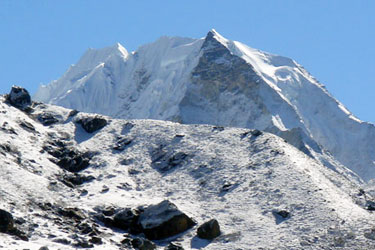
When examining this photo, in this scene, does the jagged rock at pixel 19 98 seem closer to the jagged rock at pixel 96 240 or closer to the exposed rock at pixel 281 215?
the jagged rock at pixel 96 240

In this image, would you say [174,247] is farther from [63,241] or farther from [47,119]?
[47,119]

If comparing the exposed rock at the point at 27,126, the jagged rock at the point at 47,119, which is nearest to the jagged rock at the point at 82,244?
the exposed rock at the point at 27,126

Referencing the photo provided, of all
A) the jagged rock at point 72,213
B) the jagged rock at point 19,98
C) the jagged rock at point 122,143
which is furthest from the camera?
the jagged rock at point 19,98

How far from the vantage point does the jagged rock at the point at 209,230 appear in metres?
55.3

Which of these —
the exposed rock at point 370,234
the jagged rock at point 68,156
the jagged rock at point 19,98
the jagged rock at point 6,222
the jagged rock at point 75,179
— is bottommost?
the jagged rock at point 6,222

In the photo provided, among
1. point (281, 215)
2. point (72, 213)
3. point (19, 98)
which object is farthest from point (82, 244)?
point (19, 98)

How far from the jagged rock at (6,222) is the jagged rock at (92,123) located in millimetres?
27191

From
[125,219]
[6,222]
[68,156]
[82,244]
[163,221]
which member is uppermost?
[68,156]

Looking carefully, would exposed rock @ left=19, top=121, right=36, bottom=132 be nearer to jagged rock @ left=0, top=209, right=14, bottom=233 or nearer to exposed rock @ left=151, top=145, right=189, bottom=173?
exposed rock @ left=151, top=145, right=189, bottom=173

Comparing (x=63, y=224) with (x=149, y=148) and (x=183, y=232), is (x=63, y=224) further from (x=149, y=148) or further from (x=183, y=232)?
(x=149, y=148)

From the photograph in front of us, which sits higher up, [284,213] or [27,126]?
[27,126]

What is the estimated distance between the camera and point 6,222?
4947cm

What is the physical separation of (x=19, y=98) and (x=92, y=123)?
23.1ft

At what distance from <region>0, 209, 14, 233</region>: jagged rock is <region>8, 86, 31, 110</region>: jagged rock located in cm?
2936
